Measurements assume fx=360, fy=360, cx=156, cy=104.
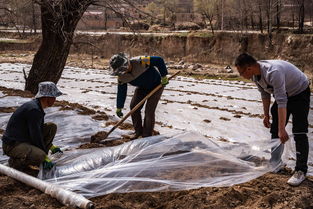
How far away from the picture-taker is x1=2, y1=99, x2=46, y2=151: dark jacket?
2885mm

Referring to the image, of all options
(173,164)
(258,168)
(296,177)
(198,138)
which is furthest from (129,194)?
(296,177)

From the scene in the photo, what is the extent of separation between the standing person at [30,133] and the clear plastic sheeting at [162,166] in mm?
190

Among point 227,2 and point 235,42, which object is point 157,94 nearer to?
point 235,42

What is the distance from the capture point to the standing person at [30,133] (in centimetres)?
290

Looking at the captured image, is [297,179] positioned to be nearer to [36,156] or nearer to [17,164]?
[36,156]

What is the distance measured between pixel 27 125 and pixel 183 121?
2.96 meters

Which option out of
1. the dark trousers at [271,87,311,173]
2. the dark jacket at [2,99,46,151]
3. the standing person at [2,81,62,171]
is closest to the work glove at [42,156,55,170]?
the standing person at [2,81,62,171]

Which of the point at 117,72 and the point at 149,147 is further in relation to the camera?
the point at 117,72

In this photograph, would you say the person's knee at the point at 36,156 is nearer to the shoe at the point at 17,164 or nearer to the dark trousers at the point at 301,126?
the shoe at the point at 17,164

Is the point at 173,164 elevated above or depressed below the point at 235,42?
below

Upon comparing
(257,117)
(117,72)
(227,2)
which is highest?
(227,2)

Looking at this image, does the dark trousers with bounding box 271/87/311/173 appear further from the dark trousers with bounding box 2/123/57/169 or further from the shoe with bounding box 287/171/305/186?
the dark trousers with bounding box 2/123/57/169

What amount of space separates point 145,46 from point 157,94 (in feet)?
63.0

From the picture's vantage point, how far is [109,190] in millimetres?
2596
